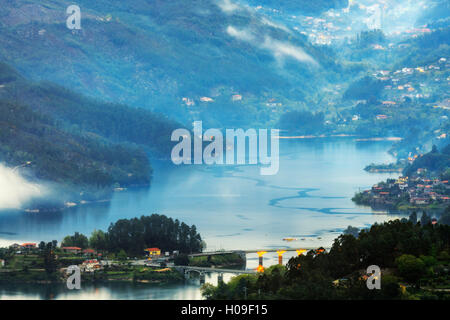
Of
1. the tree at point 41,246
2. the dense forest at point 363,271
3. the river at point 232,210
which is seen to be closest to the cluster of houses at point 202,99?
the river at point 232,210

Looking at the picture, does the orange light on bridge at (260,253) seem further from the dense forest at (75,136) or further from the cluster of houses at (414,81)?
the cluster of houses at (414,81)

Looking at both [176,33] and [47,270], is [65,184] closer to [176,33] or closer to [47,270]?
[47,270]

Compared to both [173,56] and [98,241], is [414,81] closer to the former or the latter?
[173,56]

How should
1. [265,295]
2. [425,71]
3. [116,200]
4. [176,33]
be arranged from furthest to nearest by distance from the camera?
[176,33]
[425,71]
[116,200]
[265,295]

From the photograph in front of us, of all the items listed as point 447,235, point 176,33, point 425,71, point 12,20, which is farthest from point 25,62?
point 447,235

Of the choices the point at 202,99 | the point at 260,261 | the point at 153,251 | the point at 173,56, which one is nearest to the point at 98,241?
the point at 153,251

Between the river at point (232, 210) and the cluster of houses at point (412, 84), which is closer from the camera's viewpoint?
the river at point (232, 210)
